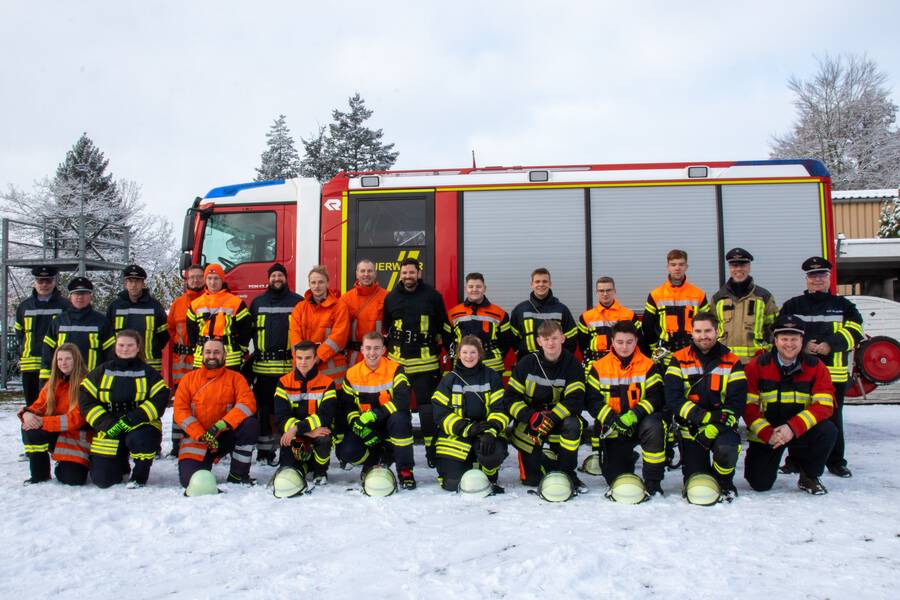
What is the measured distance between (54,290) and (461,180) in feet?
13.4

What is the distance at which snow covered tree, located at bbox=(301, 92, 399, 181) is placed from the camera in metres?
33.2

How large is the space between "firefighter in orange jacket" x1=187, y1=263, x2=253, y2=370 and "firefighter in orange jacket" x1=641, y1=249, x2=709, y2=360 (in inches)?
141

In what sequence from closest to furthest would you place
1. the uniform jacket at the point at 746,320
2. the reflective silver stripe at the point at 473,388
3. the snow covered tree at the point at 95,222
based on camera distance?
1. the reflective silver stripe at the point at 473,388
2. the uniform jacket at the point at 746,320
3. the snow covered tree at the point at 95,222

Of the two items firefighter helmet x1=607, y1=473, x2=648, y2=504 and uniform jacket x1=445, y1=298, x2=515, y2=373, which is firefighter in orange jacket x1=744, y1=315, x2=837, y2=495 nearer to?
firefighter helmet x1=607, y1=473, x2=648, y2=504

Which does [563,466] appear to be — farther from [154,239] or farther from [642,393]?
[154,239]

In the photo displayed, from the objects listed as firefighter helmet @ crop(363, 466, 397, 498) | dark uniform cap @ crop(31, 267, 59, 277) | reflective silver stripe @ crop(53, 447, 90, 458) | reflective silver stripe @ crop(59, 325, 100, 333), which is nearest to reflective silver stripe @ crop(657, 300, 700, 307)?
firefighter helmet @ crop(363, 466, 397, 498)

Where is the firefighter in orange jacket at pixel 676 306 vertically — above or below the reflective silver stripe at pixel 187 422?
above

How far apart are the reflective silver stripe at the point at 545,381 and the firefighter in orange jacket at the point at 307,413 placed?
1488 mm

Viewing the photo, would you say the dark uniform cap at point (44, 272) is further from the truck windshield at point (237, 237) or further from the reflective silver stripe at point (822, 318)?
the reflective silver stripe at point (822, 318)

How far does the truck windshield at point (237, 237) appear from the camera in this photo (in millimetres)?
6801

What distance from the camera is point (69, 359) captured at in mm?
4863

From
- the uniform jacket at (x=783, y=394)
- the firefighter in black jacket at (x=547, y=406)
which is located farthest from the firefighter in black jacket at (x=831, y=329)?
the firefighter in black jacket at (x=547, y=406)

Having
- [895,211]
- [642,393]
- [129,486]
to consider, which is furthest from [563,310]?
[895,211]

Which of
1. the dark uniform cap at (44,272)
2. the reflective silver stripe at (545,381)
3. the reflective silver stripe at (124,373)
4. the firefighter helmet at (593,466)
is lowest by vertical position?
the firefighter helmet at (593,466)
